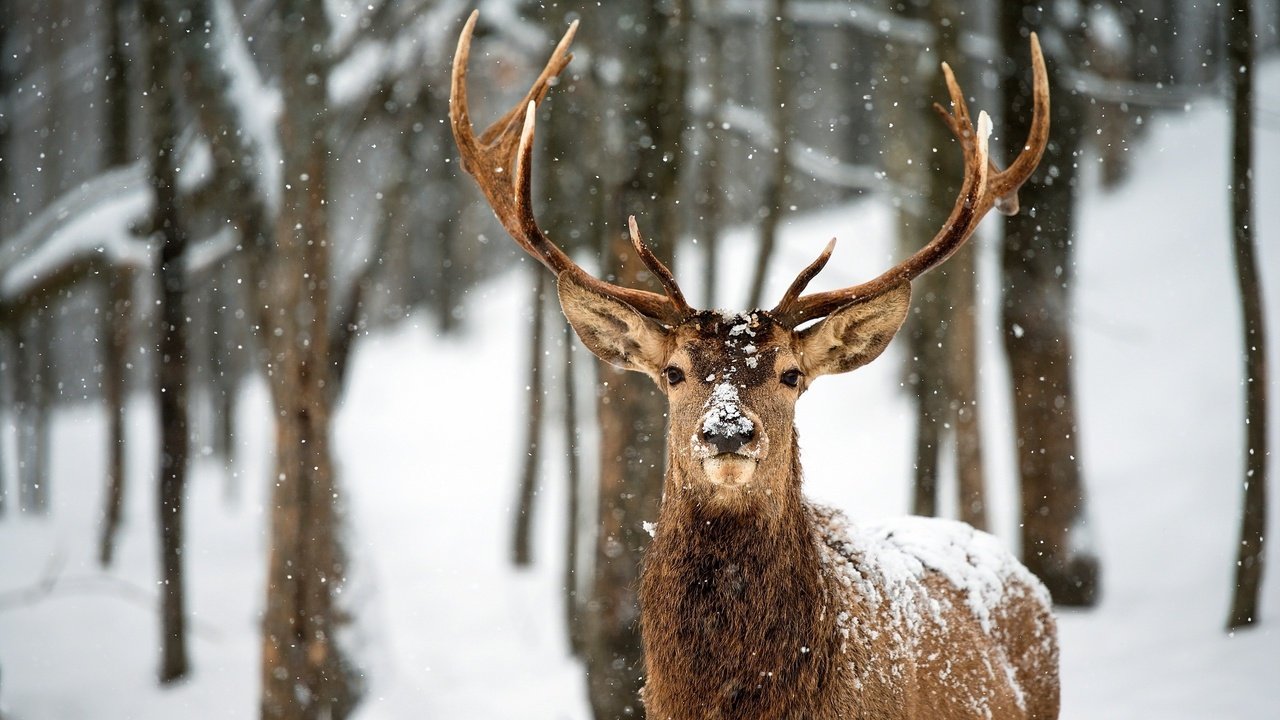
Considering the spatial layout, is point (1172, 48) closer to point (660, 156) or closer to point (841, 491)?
point (841, 491)

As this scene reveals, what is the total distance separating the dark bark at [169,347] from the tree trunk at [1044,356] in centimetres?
717

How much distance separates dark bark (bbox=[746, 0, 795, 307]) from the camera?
1011 centimetres

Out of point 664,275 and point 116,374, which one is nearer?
point 664,275

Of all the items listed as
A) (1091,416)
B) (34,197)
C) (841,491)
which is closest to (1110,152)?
(1091,416)

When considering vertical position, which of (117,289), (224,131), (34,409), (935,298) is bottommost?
(34,409)

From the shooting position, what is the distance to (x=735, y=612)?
3.94 m

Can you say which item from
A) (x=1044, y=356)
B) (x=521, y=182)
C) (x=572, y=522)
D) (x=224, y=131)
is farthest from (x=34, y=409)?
(x=521, y=182)

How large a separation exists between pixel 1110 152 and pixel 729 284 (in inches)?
344

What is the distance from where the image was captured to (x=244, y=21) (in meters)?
9.41

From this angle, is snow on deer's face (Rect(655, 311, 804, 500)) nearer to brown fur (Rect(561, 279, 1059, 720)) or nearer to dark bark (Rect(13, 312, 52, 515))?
brown fur (Rect(561, 279, 1059, 720))

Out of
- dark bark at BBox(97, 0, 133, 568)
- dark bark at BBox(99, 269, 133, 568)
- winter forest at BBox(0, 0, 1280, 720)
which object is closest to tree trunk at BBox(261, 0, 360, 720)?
winter forest at BBox(0, 0, 1280, 720)

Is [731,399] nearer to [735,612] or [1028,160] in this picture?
[735,612]

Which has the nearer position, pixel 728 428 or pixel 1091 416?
pixel 728 428

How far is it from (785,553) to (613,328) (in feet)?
4.02
